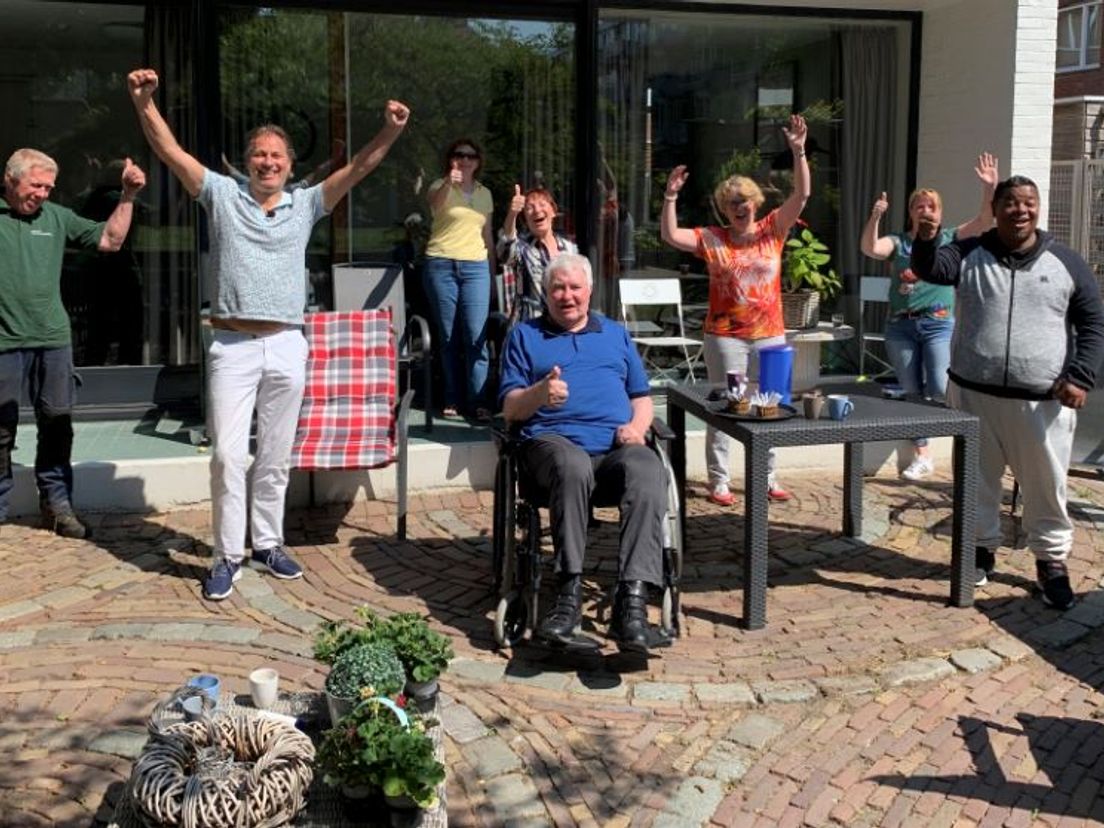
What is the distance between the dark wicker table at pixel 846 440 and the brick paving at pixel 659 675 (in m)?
0.17

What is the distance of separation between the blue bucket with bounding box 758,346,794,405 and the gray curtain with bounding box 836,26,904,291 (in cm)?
426

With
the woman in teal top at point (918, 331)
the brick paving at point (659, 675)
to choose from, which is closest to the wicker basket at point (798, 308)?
the woman in teal top at point (918, 331)

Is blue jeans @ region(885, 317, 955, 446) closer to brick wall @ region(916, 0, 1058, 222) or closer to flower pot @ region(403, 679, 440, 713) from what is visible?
brick wall @ region(916, 0, 1058, 222)

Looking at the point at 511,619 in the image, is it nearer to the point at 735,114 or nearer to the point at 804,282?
the point at 804,282

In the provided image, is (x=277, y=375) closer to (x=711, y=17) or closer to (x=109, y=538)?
(x=109, y=538)

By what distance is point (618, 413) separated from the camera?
475 cm

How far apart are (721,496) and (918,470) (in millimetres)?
1353

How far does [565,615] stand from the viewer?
4168mm

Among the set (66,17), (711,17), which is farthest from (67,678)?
(711,17)

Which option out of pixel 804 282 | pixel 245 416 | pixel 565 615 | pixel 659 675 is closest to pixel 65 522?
pixel 245 416

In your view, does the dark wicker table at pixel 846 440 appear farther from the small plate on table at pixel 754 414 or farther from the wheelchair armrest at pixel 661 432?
the wheelchair armrest at pixel 661 432

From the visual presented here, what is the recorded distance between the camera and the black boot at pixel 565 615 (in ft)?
13.5

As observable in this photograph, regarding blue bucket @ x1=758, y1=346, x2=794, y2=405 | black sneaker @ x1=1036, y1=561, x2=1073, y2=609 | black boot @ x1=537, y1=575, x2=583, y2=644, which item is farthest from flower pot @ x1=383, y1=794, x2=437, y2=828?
black sneaker @ x1=1036, y1=561, x2=1073, y2=609

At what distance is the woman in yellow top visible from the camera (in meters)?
7.24
